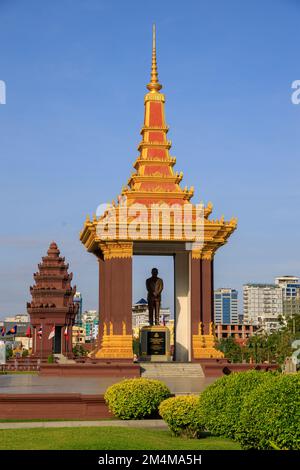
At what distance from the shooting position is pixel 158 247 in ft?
139

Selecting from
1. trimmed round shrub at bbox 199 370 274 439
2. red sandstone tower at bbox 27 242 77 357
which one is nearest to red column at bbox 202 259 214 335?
trimmed round shrub at bbox 199 370 274 439

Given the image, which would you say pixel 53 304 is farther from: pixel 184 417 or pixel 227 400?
pixel 227 400

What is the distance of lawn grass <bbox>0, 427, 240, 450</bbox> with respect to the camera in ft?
52.1

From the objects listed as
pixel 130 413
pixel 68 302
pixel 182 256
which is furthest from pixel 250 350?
pixel 130 413

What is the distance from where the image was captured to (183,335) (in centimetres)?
4181

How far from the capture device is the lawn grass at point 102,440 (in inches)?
626

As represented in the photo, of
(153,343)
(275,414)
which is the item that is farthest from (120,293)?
(275,414)

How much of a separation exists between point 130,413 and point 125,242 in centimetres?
1844

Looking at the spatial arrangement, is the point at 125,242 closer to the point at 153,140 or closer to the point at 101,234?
the point at 101,234

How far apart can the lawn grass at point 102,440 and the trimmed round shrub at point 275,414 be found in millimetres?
1875

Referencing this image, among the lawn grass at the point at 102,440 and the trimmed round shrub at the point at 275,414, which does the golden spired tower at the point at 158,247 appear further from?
the trimmed round shrub at the point at 275,414

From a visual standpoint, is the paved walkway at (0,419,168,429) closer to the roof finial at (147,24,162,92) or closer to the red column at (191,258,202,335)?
the red column at (191,258,202,335)

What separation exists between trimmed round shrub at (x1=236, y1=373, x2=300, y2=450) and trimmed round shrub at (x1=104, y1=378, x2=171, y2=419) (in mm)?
6701

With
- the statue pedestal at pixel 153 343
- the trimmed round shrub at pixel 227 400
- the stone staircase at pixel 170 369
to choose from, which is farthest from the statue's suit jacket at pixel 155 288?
the trimmed round shrub at pixel 227 400
